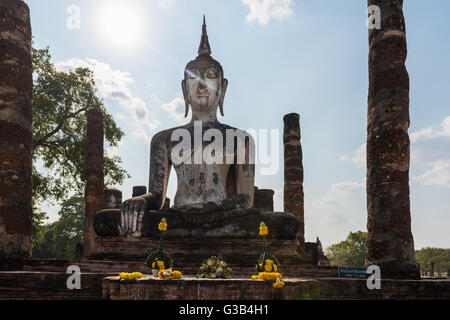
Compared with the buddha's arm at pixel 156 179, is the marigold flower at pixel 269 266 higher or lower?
lower

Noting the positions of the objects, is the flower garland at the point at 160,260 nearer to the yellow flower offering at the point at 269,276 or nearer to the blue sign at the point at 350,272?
the yellow flower offering at the point at 269,276

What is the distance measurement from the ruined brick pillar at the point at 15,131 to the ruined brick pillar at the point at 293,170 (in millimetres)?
9072

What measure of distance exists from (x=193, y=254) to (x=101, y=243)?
1545 millimetres

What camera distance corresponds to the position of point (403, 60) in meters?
9.06

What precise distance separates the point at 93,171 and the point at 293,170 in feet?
22.1

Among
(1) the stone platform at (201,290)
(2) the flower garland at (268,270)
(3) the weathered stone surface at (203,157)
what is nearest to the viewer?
(1) the stone platform at (201,290)

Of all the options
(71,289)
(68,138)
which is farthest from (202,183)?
(68,138)

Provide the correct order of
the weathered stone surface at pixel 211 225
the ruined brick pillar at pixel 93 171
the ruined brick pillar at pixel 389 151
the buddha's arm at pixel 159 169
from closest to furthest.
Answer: the weathered stone surface at pixel 211 225, the ruined brick pillar at pixel 389 151, the buddha's arm at pixel 159 169, the ruined brick pillar at pixel 93 171

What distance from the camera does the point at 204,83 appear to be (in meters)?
8.94

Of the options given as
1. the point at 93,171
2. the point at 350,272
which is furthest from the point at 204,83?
the point at 93,171

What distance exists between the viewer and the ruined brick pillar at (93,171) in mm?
15070

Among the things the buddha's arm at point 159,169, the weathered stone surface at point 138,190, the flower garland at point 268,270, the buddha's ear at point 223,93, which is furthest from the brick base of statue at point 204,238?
the weathered stone surface at point 138,190

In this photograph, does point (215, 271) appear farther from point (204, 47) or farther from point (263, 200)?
point (263, 200)
